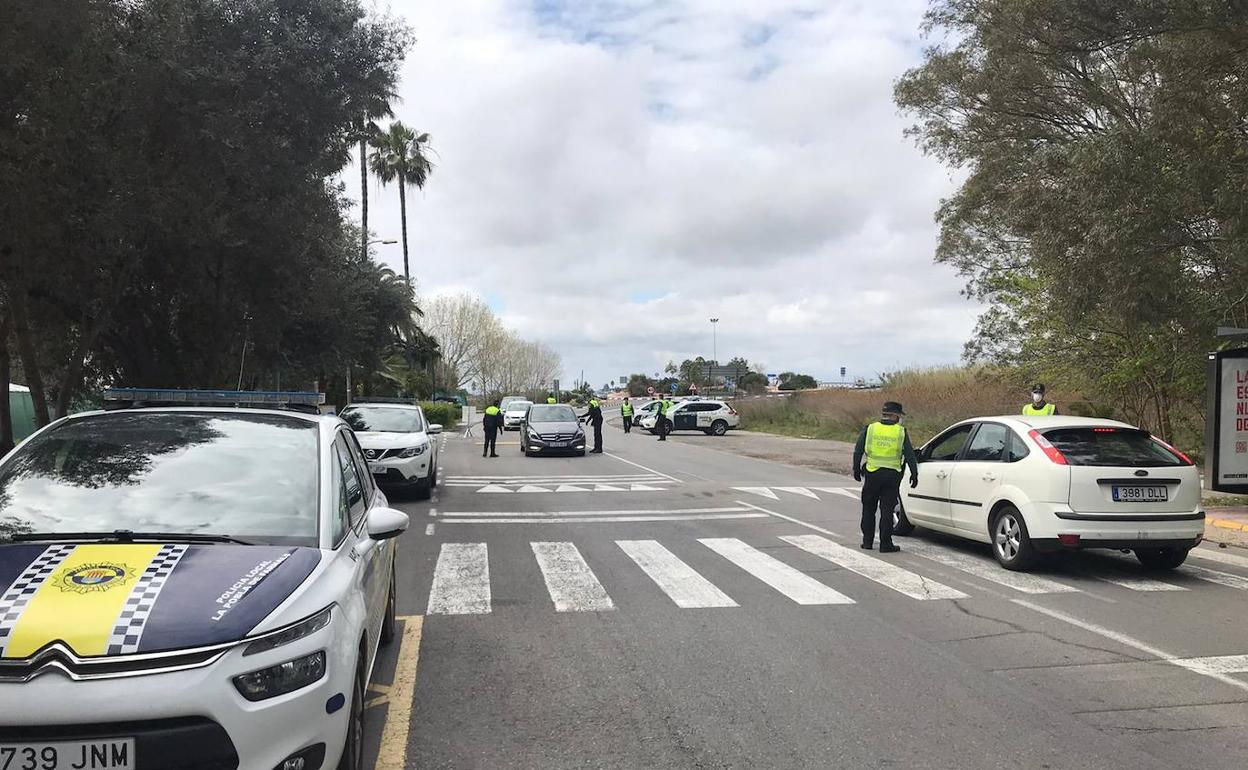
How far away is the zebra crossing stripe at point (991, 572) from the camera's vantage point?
8.20 metres

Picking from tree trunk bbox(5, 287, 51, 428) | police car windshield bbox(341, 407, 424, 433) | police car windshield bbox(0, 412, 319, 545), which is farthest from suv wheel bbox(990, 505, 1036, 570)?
tree trunk bbox(5, 287, 51, 428)

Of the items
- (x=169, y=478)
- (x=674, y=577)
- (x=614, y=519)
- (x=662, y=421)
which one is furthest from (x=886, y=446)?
(x=662, y=421)

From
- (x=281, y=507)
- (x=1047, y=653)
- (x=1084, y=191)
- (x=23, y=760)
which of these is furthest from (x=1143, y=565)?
(x=23, y=760)

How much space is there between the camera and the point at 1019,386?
84.9 ft

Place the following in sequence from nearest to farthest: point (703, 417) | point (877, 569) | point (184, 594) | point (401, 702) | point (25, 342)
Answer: point (184, 594)
point (401, 702)
point (877, 569)
point (25, 342)
point (703, 417)

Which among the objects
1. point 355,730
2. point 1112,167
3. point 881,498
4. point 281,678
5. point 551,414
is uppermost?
→ point 1112,167

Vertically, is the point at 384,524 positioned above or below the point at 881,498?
above

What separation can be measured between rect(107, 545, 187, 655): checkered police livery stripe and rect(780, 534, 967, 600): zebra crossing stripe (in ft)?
20.1

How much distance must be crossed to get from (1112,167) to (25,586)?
46.5 feet

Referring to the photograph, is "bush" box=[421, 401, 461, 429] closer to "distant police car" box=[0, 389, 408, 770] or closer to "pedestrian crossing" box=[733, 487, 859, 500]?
"pedestrian crossing" box=[733, 487, 859, 500]

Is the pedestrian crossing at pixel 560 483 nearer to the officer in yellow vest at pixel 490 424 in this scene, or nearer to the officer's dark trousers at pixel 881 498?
the officer in yellow vest at pixel 490 424

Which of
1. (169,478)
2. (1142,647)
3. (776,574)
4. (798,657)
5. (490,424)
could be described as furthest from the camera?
(490,424)

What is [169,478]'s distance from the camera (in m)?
4.41

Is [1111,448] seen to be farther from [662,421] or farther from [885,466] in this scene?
[662,421]
